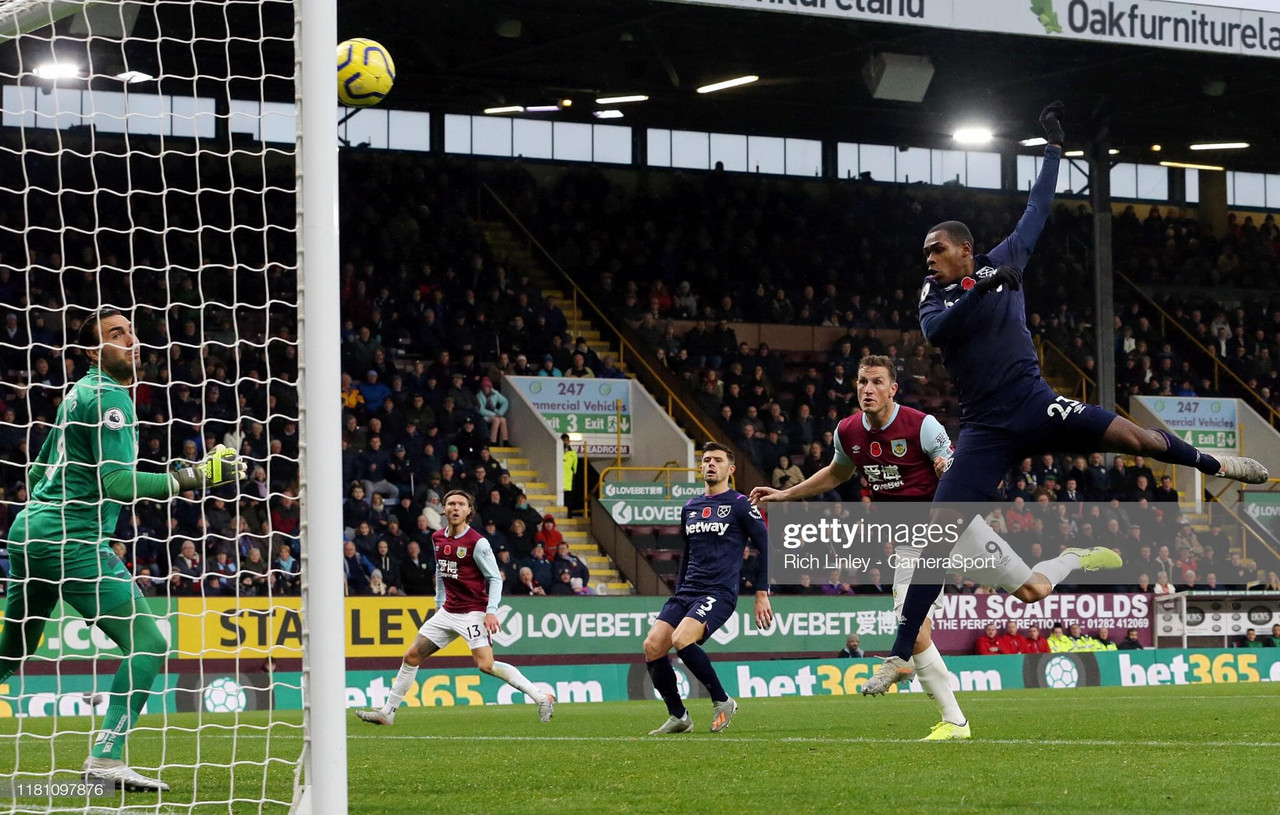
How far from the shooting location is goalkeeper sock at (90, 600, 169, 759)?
7270 mm

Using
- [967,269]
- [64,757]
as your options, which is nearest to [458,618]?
[64,757]

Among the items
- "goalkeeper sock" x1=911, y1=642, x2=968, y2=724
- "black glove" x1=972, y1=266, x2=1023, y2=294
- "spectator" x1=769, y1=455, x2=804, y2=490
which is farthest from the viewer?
"spectator" x1=769, y1=455, x2=804, y2=490

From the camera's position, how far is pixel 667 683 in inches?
480

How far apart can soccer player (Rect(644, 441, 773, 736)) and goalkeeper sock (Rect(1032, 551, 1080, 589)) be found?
8.95ft

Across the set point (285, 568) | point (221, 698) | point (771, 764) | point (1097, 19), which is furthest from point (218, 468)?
point (1097, 19)

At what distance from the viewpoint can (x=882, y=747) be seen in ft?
31.2

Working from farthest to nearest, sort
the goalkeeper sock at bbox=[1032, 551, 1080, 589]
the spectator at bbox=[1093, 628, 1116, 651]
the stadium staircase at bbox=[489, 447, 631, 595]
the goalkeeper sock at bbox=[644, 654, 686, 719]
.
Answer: the stadium staircase at bbox=[489, 447, 631, 595]
the spectator at bbox=[1093, 628, 1116, 651]
the goalkeeper sock at bbox=[644, 654, 686, 719]
the goalkeeper sock at bbox=[1032, 551, 1080, 589]

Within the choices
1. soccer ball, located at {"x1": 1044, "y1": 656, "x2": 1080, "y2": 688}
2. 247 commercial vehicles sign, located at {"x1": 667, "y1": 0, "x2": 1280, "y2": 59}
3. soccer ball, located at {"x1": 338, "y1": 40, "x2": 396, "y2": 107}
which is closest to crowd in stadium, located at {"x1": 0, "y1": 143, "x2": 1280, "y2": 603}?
soccer ball, located at {"x1": 1044, "y1": 656, "x2": 1080, "y2": 688}

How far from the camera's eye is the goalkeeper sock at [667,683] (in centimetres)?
1204

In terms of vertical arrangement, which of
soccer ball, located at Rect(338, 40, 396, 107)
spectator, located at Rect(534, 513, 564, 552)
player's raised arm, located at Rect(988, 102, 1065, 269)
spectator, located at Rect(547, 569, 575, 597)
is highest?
soccer ball, located at Rect(338, 40, 396, 107)

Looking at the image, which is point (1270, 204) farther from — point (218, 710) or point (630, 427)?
point (218, 710)

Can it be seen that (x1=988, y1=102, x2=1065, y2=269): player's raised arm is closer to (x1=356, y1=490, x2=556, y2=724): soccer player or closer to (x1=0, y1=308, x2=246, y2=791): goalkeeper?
(x1=0, y1=308, x2=246, y2=791): goalkeeper

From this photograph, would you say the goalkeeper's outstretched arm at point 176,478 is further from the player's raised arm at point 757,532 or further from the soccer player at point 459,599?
the soccer player at point 459,599

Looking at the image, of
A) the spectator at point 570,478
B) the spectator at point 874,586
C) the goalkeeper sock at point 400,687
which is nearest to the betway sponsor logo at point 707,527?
the goalkeeper sock at point 400,687
